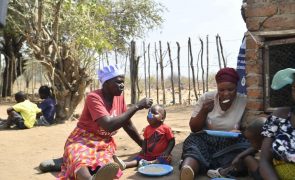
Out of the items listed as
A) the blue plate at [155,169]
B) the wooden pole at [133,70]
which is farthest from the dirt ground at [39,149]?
the wooden pole at [133,70]

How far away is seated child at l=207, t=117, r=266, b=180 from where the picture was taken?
10.6 feet

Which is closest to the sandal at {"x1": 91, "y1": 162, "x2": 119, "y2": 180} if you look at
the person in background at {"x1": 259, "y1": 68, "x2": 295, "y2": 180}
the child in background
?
the person in background at {"x1": 259, "y1": 68, "x2": 295, "y2": 180}

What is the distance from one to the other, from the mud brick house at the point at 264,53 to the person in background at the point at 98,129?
129 centimetres

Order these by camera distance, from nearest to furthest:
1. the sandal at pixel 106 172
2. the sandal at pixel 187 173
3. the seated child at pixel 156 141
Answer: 1. the sandal at pixel 106 172
2. the sandal at pixel 187 173
3. the seated child at pixel 156 141

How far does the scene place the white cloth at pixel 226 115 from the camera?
393 centimetres

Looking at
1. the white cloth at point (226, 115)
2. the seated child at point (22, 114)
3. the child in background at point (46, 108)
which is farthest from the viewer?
the child in background at point (46, 108)

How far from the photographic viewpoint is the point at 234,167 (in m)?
3.65

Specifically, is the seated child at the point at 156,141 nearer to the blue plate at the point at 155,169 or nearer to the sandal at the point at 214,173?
the blue plate at the point at 155,169

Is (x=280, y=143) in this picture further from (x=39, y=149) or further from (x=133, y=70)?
(x=133, y=70)

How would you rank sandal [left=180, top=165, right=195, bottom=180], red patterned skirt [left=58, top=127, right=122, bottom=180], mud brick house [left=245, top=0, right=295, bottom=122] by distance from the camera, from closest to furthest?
red patterned skirt [left=58, top=127, right=122, bottom=180] → sandal [left=180, top=165, right=195, bottom=180] → mud brick house [left=245, top=0, right=295, bottom=122]

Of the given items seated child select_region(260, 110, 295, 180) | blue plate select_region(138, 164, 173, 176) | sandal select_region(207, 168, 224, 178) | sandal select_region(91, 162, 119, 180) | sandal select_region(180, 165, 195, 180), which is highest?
seated child select_region(260, 110, 295, 180)

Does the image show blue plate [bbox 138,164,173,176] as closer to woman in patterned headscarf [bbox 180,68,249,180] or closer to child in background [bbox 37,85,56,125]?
woman in patterned headscarf [bbox 180,68,249,180]

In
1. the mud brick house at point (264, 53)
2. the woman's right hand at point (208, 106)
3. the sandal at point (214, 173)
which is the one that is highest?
the mud brick house at point (264, 53)

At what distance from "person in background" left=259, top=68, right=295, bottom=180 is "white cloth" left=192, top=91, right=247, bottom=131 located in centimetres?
92
